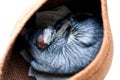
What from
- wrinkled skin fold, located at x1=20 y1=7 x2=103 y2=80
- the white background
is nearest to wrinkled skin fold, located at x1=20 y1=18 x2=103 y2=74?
wrinkled skin fold, located at x1=20 y1=7 x2=103 y2=80

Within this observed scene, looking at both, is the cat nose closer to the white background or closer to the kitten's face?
the kitten's face

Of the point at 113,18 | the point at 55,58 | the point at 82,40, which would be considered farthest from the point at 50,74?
the point at 113,18

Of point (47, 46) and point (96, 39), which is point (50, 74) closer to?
point (47, 46)

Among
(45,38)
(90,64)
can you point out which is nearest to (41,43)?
(45,38)

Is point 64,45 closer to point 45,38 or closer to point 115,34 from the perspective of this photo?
point 45,38

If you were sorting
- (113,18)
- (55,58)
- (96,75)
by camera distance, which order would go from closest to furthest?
1. (96,75)
2. (55,58)
3. (113,18)

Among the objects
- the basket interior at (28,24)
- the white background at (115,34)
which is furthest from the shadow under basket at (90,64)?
the white background at (115,34)
